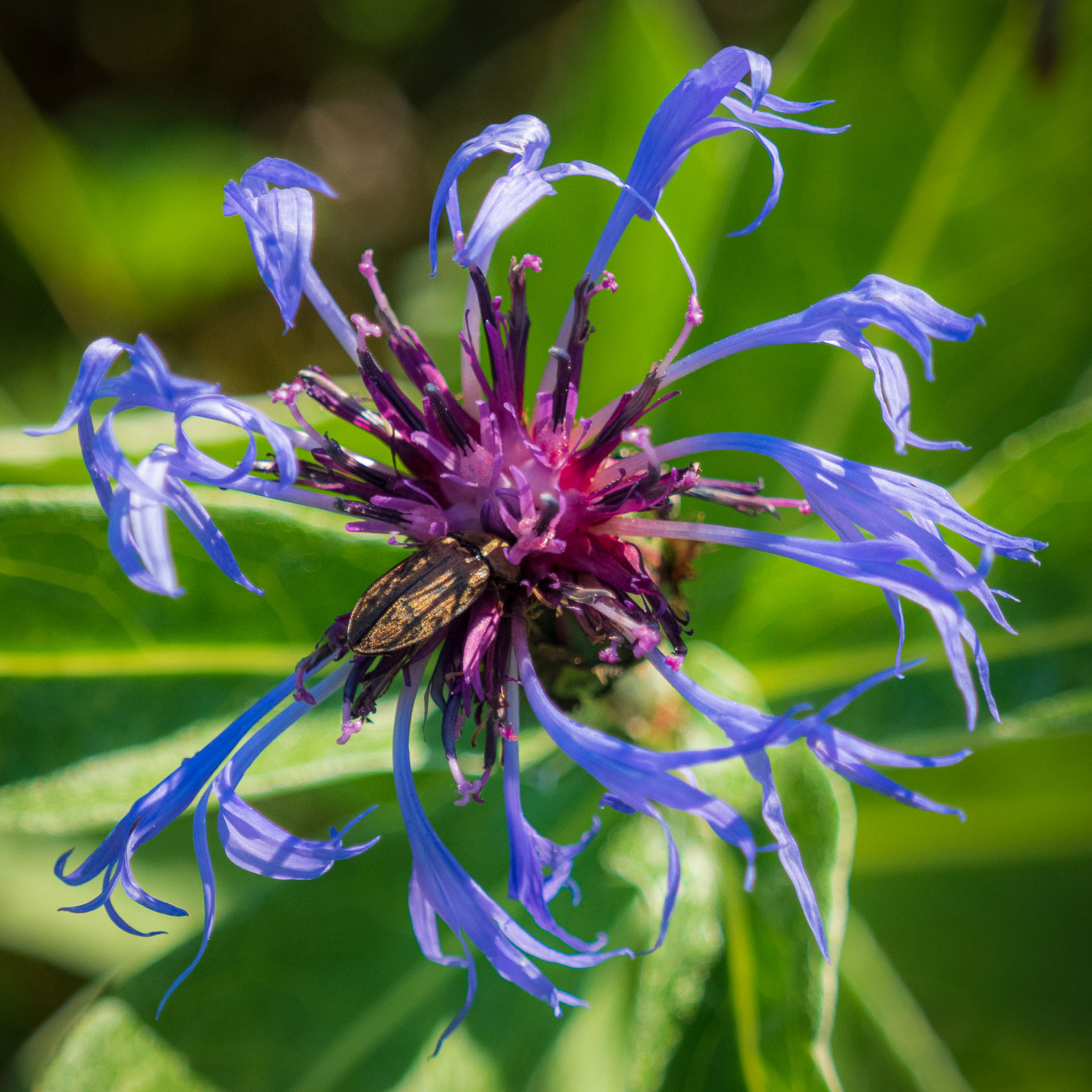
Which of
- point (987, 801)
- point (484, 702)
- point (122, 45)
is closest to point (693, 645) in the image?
point (484, 702)

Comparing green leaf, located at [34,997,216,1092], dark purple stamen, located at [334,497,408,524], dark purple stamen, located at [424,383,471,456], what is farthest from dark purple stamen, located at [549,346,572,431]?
green leaf, located at [34,997,216,1092]

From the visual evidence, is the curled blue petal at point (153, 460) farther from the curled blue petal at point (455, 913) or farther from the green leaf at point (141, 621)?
the green leaf at point (141, 621)

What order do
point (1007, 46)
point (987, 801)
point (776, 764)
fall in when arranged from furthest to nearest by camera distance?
point (987, 801), point (1007, 46), point (776, 764)

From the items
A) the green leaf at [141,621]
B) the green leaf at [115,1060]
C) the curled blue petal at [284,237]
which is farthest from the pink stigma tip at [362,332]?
the green leaf at [115,1060]

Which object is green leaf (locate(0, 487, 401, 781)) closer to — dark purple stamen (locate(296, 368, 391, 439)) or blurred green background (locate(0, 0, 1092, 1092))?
blurred green background (locate(0, 0, 1092, 1092))

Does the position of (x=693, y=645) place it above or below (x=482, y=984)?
above

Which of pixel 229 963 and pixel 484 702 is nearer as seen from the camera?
pixel 484 702

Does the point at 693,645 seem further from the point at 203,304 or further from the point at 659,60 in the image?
the point at 203,304
